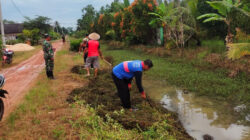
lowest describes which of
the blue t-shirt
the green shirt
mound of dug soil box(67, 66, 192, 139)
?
mound of dug soil box(67, 66, 192, 139)

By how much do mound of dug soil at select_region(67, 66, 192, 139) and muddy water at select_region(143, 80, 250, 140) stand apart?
0.34 metres

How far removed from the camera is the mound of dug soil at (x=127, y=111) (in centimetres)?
427

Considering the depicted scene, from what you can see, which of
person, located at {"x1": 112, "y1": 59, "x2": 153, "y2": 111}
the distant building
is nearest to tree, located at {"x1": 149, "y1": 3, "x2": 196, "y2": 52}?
person, located at {"x1": 112, "y1": 59, "x2": 153, "y2": 111}

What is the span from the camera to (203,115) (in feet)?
17.3

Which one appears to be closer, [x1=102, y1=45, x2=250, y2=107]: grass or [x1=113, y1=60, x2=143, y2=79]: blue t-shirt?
[x1=113, y1=60, x2=143, y2=79]: blue t-shirt

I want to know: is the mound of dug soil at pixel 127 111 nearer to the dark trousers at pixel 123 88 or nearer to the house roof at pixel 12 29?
the dark trousers at pixel 123 88

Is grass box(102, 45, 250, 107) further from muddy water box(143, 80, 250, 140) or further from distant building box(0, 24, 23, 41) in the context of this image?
distant building box(0, 24, 23, 41)

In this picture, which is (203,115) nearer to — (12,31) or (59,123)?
(59,123)

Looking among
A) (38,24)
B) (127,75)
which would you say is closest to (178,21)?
(127,75)

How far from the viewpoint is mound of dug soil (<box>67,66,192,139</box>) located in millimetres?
4273

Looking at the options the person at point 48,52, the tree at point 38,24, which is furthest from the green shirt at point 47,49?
the tree at point 38,24

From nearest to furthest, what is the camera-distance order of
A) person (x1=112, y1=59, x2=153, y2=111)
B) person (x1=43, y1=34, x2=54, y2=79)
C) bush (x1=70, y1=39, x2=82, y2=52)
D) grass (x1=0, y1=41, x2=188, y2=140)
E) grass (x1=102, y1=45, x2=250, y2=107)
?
grass (x1=0, y1=41, x2=188, y2=140) < person (x1=112, y1=59, x2=153, y2=111) < grass (x1=102, y1=45, x2=250, y2=107) < person (x1=43, y1=34, x2=54, y2=79) < bush (x1=70, y1=39, x2=82, y2=52)

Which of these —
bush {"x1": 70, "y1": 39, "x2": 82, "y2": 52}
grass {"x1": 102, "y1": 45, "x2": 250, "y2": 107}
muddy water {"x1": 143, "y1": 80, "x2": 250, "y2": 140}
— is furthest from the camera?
bush {"x1": 70, "y1": 39, "x2": 82, "y2": 52}

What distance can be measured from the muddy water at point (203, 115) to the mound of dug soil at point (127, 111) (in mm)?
344
